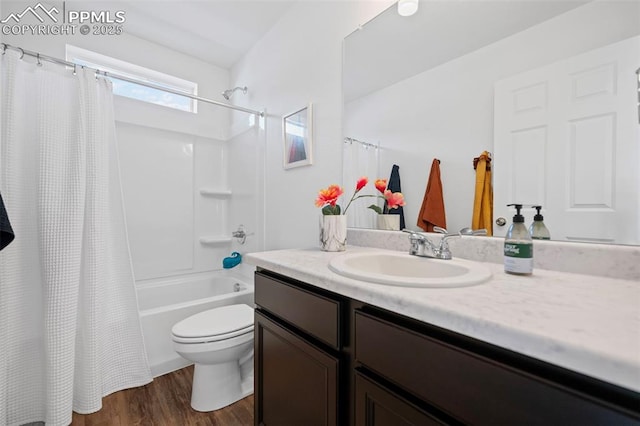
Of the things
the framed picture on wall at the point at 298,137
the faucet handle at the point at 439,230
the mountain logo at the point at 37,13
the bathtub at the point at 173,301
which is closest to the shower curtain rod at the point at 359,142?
the framed picture on wall at the point at 298,137

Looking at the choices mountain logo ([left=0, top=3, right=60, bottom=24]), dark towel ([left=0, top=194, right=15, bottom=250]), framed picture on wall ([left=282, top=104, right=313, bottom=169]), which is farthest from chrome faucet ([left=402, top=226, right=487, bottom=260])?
mountain logo ([left=0, top=3, right=60, bottom=24])

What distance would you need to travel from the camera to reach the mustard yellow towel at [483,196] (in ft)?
3.17

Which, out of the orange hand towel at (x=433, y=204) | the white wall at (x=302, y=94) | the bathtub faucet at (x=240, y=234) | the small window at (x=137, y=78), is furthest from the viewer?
the bathtub faucet at (x=240, y=234)

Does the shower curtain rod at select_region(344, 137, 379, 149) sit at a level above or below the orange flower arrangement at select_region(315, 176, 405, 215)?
above

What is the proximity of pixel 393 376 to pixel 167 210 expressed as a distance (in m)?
2.38

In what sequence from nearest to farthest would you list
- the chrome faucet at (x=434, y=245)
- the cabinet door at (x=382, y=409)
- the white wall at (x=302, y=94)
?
the cabinet door at (x=382, y=409) → the chrome faucet at (x=434, y=245) → the white wall at (x=302, y=94)

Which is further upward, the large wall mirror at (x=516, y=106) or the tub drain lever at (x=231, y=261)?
the large wall mirror at (x=516, y=106)

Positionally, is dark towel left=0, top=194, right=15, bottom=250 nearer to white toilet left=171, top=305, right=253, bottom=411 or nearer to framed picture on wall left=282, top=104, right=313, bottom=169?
white toilet left=171, top=305, right=253, bottom=411

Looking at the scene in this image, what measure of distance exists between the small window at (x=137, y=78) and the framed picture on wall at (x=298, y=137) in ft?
3.91

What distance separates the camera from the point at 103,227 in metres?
1.51

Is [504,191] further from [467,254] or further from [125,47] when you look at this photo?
[125,47]

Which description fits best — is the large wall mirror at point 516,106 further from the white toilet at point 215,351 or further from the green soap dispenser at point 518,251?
the white toilet at point 215,351

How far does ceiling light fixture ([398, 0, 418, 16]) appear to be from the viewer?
122 cm

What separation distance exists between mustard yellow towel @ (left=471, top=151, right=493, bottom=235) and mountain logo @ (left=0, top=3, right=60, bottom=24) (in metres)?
2.80
